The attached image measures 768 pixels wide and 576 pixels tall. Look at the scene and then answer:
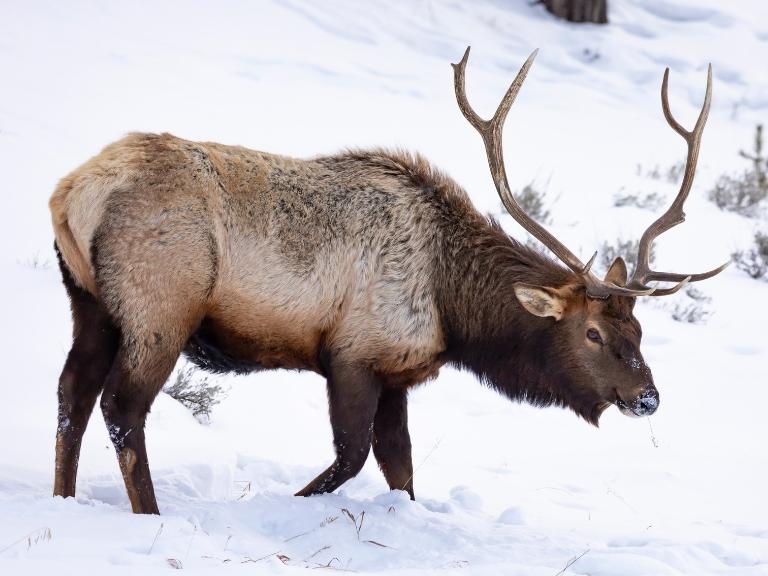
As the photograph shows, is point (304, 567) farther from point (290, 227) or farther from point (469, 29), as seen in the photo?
point (469, 29)

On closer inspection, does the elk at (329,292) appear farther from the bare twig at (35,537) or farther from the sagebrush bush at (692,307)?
the sagebrush bush at (692,307)

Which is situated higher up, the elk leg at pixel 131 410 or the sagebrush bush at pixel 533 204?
the sagebrush bush at pixel 533 204

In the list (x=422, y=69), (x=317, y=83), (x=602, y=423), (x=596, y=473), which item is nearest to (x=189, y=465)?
(x=596, y=473)

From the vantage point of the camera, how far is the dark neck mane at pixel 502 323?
5508 mm

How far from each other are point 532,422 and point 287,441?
1859 mm

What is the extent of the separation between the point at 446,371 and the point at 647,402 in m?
3.20

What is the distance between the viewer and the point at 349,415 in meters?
5.27

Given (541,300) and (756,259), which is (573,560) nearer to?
(541,300)

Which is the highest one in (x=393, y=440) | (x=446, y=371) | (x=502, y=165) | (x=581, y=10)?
(x=581, y=10)

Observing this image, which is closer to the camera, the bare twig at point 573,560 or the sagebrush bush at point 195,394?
the bare twig at point 573,560

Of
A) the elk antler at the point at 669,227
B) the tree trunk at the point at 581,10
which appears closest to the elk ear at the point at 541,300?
the elk antler at the point at 669,227

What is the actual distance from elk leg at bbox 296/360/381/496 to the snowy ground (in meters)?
0.25

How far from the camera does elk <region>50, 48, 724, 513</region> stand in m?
4.82

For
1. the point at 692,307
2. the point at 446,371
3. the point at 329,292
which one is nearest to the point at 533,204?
the point at 692,307
